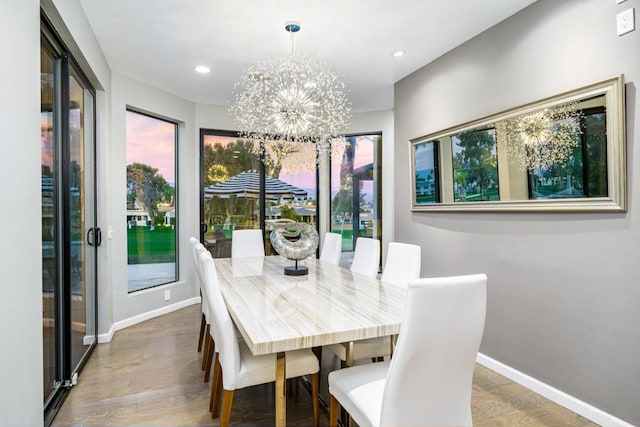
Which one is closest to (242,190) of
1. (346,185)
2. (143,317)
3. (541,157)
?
(346,185)

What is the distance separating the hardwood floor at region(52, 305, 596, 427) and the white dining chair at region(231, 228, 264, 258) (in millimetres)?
1167

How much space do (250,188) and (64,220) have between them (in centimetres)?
297

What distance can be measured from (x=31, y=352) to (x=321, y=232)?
13.8 feet

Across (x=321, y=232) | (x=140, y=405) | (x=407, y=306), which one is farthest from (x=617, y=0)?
(x=321, y=232)

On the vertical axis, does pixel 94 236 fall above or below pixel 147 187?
below

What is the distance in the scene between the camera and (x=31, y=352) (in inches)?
63.1

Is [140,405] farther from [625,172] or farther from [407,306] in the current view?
[625,172]

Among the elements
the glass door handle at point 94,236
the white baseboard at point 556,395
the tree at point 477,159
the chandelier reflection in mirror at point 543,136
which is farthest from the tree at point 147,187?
the white baseboard at point 556,395

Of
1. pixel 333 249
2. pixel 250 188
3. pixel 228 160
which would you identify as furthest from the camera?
pixel 250 188

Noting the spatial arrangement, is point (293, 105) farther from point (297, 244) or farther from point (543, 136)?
point (543, 136)

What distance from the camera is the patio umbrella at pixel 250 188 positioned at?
5.09 meters

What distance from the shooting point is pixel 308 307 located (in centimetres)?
182

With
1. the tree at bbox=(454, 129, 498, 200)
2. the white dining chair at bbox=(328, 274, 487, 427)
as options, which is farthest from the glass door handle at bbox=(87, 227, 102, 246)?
the tree at bbox=(454, 129, 498, 200)

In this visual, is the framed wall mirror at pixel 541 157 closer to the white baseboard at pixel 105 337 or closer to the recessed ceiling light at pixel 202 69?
the recessed ceiling light at pixel 202 69
